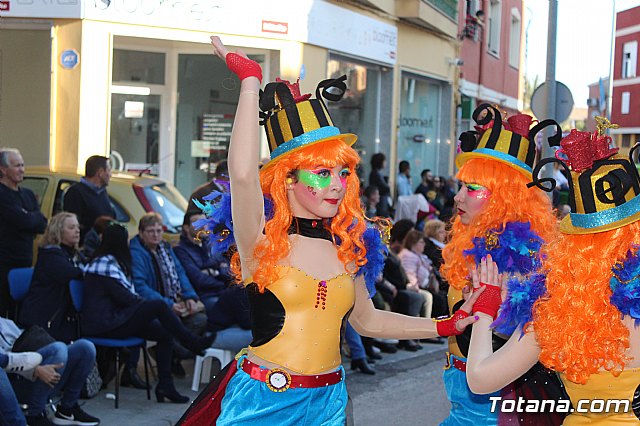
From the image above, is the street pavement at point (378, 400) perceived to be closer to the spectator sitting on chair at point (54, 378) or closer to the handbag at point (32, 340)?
the spectator sitting on chair at point (54, 378)

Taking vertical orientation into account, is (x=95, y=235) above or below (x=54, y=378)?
above

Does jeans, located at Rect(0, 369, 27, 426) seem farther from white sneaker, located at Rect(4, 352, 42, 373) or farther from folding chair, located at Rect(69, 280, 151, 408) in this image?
folding chair, located at Rect(69, 280, 151, 408)

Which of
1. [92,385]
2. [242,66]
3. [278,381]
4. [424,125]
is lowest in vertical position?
[92,385]

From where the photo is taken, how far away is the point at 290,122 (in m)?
3.69

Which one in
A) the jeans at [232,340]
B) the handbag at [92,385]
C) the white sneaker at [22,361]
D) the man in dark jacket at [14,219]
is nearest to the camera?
the white sneaker at [22,361]

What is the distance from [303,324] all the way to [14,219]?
16.3ft

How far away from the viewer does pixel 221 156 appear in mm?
14094

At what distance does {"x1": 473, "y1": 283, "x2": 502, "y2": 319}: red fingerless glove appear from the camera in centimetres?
334

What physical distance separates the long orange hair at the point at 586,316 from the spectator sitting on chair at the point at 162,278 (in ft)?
16.1

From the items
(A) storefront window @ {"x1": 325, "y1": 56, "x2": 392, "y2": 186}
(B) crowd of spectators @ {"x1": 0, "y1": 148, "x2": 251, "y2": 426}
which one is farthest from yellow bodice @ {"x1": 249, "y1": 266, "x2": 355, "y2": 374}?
(A) storefront window @ {"x1": 325, "y1": 56, "x2": 392, "y2": 186}

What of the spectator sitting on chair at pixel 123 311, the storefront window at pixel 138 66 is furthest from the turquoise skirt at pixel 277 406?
the storefront window at pixel 138 66

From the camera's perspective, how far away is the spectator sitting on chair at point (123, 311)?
7059mm

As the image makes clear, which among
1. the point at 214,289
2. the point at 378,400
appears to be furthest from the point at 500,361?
the point at 214,289

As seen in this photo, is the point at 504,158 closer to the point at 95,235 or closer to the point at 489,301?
the point at 489,301
